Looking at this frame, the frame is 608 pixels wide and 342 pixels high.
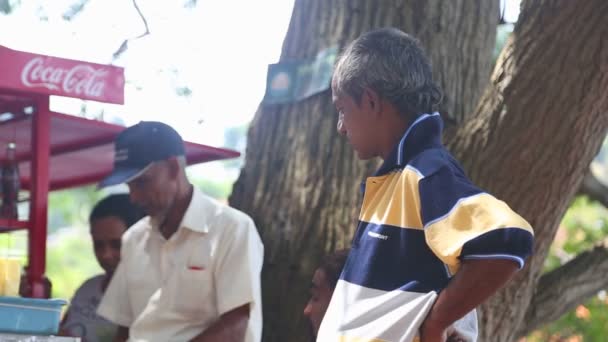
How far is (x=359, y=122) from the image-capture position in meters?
2.77

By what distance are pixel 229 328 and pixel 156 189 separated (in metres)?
0.77

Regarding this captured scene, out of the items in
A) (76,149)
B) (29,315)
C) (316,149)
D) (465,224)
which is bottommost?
(29,315)

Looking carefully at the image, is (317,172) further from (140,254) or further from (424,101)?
(424,101)

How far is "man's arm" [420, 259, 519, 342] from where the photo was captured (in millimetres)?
2408

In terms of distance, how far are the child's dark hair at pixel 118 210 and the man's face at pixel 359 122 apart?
3.32m

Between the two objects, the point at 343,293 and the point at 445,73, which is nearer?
the point at 343,293

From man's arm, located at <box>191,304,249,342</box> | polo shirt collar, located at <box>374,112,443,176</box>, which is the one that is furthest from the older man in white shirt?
polo shirt collar, located at <box>374,112,443,176</box>

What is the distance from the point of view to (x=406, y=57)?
8.98ft

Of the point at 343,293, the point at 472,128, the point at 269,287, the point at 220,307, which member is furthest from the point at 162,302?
the point at 343,293

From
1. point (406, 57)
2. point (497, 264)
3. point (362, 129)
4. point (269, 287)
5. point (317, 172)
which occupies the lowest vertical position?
point (269, 287)

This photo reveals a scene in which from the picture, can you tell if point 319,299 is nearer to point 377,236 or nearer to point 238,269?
point 238,269

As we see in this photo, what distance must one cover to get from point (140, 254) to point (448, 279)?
2.79 metres

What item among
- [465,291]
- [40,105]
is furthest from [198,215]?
[465,291]

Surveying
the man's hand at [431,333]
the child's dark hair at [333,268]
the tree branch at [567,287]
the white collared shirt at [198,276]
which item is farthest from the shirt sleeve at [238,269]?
the man's hand at [431,333]
